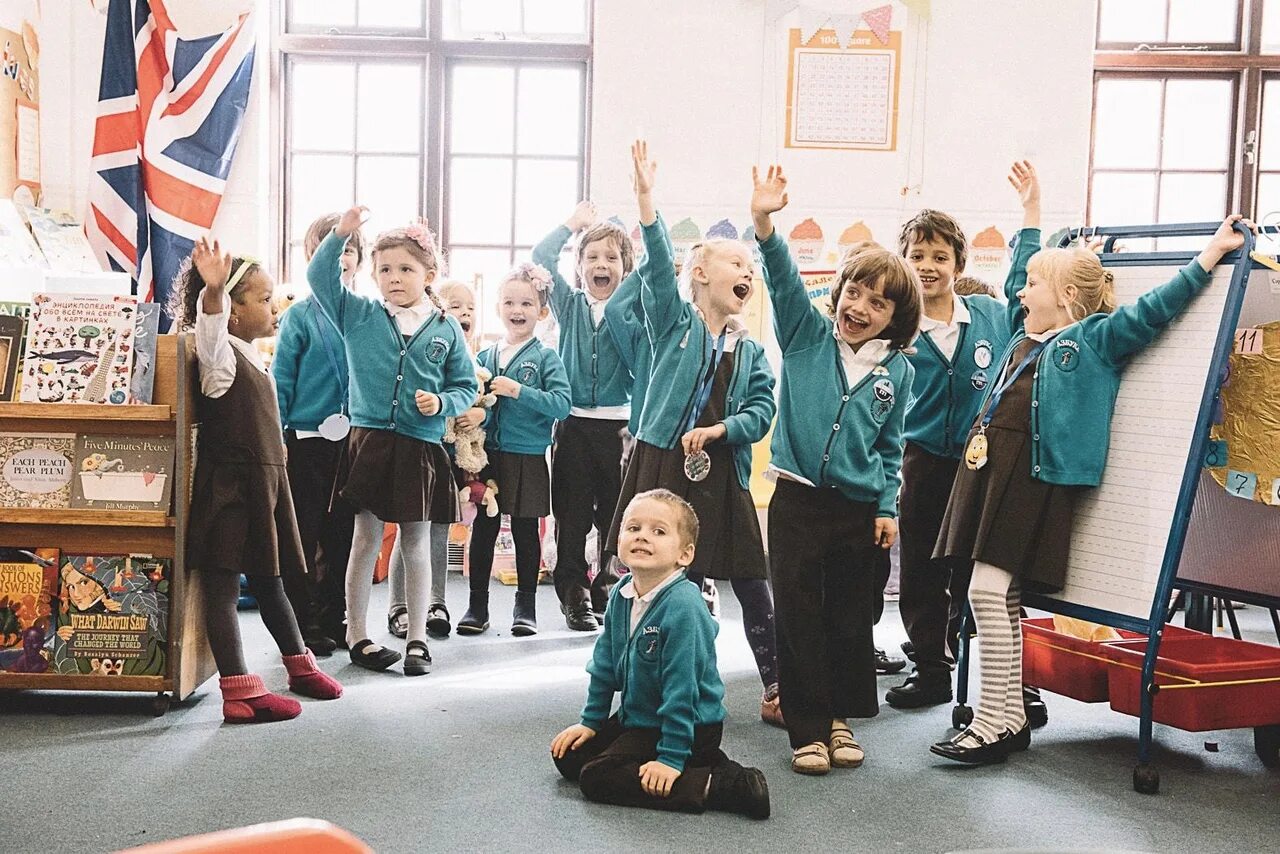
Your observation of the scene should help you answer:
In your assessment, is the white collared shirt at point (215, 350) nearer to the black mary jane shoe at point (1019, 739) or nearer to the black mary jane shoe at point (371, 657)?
the black mary jane shoe at point (371, 657)

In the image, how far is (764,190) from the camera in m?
2.53

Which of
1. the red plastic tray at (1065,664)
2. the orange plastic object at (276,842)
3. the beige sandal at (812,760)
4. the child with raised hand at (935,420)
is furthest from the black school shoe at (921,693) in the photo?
the orange plastic object at (276,842)

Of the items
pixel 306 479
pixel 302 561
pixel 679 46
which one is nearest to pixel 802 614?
pixel 302 561

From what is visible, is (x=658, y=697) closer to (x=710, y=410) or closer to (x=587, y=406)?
(x=710, y=410)

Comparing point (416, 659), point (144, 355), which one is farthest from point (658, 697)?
point (144, 355)

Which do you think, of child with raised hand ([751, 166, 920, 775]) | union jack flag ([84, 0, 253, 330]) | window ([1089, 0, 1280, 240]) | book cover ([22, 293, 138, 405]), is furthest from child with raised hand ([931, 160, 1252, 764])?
→ union jack flag ([84, 0, 253, 330])

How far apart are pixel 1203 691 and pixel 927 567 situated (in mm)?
826

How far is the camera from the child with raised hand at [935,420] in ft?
10.5

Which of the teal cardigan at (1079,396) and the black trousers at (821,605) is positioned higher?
the teal cardigan at (1079,396)

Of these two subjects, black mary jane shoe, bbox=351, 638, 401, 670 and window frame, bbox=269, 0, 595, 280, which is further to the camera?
window frame, bbox=269, 0, 595, 280

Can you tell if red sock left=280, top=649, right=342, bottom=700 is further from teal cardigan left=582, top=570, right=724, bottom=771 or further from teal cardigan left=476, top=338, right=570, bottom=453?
teal cardigan left=476, top=338, right=570, bottom=453

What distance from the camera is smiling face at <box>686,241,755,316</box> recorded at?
3.00m

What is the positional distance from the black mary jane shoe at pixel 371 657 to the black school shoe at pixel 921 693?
1.36 m

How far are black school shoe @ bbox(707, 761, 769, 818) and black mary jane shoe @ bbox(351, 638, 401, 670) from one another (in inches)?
51.9
